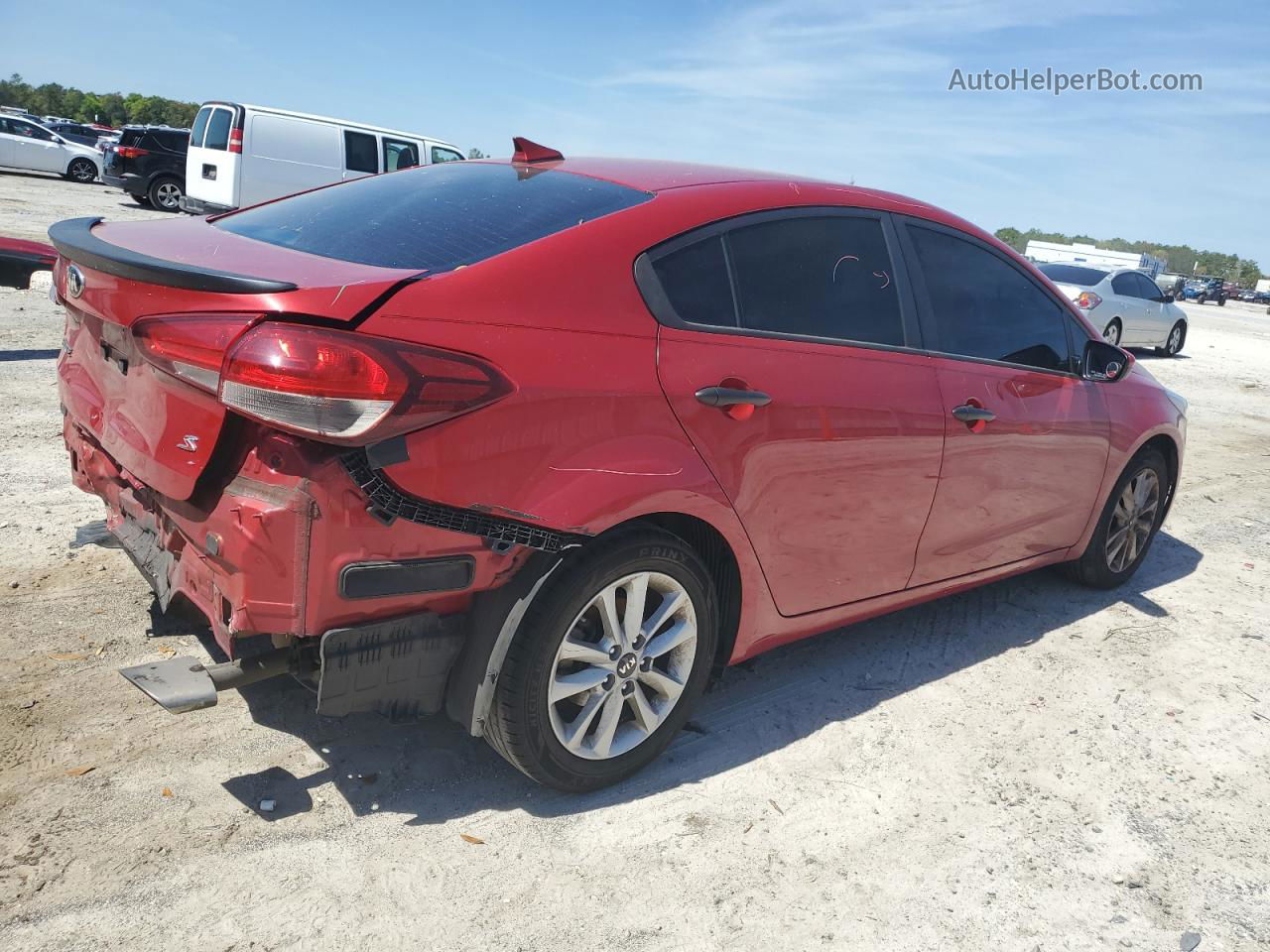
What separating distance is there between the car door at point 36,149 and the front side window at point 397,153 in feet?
52.5

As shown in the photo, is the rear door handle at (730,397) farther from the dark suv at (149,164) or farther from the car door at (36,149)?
the car door at (36,149)

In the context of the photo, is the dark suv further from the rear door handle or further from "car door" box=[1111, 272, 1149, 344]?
the rear door handle

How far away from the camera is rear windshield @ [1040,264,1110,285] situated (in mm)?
16359

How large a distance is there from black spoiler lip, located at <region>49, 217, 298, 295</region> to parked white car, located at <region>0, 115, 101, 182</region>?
99.6 ft

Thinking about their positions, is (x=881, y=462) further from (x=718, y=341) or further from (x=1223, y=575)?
(x=1223, y=575)

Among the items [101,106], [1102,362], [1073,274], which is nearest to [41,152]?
[1073,274]

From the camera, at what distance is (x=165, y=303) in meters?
2.41

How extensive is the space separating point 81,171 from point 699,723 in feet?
104

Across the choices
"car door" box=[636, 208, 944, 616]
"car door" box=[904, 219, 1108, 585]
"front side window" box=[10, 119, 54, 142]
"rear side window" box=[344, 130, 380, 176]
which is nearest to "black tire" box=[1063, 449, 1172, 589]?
"car door" box=[904, 219, 1108, 585]

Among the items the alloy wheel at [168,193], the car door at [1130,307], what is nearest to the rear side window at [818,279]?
the car door at [1130,307]

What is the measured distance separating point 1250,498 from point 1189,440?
238 cm

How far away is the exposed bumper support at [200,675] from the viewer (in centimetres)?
249

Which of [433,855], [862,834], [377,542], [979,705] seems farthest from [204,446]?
[979,705]

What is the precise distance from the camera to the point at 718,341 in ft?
9.60
